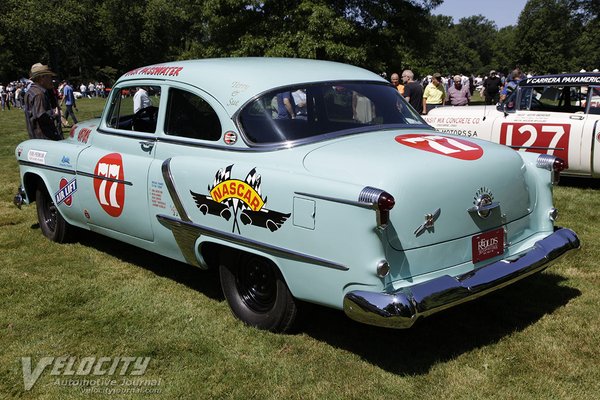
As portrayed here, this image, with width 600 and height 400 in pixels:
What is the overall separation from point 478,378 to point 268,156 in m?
1.81

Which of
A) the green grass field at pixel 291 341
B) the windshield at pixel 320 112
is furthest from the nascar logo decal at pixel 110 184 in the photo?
the windshield at pixel 320 112

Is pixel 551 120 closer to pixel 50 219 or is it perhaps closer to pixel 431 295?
pixel 431 295

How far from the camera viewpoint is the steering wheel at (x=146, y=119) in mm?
4758

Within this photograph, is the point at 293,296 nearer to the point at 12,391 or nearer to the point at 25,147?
the point at 12,391

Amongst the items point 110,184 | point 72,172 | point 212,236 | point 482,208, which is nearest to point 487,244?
point 482,208

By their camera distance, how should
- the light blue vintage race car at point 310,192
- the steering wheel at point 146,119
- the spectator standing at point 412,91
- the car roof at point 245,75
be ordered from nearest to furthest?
the light blue vintage race car at point 310,192
the car roof at point 245,75
the steering wheel at point 146,119
the spectator standing at point 412,91

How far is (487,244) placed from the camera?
143 inches

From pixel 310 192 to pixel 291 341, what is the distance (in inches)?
44.1

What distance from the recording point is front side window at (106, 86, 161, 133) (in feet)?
16.3

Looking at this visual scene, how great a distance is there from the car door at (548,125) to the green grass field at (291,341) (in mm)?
3030

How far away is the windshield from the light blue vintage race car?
1cm

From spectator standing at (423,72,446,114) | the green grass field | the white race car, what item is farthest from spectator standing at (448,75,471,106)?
the green grass field

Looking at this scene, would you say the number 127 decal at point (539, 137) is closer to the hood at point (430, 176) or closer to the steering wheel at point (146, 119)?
the hood at point (430, 176)

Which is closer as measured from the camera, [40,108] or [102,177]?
[102,177]
